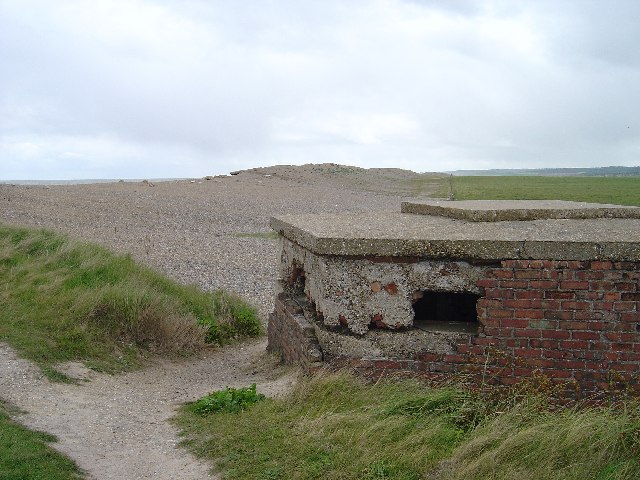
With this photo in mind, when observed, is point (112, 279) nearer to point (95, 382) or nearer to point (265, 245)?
point (95, 382)

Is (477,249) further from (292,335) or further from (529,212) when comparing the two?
(292,335)

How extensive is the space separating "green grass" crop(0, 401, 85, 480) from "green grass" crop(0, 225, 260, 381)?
1.56 metres

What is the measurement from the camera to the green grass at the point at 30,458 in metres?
4.43

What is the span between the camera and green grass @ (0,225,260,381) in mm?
7484

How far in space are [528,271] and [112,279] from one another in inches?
221

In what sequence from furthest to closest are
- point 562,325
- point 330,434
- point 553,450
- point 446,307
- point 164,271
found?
point 164,271, point 446,307, point 562,325, point 330,434, point 553,450

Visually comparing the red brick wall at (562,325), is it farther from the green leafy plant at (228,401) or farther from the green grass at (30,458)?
the green grass at (30,458)

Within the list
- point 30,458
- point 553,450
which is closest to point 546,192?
point 553,450

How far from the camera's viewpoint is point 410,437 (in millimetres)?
4578

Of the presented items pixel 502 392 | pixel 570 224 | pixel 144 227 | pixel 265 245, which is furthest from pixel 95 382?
pixel 144 227

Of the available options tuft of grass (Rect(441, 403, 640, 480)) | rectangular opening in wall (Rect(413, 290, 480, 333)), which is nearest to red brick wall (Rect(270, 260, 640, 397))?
tuft of grass (Rect(441, 403, 640, 480))

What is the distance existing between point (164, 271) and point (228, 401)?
26.0 ft

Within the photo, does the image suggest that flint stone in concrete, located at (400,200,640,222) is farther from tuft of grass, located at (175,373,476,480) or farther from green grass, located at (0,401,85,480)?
green grass, located at (0,401,85,480)

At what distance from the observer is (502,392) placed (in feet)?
18.2
